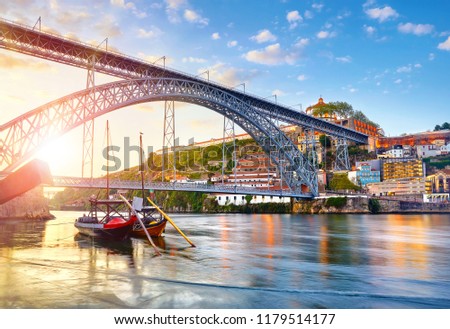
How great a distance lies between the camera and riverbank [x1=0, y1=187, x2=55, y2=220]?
3983 cm

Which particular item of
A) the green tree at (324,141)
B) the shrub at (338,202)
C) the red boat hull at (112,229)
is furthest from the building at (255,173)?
the red boat hull at (112,229)

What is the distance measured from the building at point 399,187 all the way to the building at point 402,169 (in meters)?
4.46

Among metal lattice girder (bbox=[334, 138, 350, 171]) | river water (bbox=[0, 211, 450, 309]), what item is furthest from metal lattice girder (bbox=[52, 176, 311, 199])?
river water (bbox=[0, 211, 450, 309])

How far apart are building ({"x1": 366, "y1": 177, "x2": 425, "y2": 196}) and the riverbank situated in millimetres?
53033

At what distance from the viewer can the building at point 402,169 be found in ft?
231

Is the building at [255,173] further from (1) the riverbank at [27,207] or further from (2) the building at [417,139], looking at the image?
(1) the riverbank at [27,207]

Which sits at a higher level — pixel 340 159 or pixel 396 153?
pixel 396 153

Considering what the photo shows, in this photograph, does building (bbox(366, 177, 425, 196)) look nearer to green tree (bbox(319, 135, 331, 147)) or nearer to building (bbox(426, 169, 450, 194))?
building (bbox(426, 169, 450, 194))

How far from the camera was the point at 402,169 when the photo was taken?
71.0m

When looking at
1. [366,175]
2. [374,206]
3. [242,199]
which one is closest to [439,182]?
[366,175]

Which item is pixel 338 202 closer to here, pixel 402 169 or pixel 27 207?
pixel 402 169

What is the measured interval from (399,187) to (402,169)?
23.5 ft

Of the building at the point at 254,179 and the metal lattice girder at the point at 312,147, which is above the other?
the metal lattice girder at the point at 312,147
